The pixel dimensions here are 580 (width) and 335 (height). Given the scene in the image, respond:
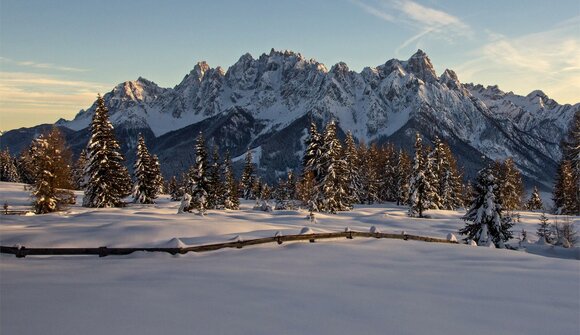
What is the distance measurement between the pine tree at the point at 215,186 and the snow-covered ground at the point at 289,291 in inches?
1436

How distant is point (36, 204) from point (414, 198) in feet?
130

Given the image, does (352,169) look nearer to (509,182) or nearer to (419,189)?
(419,189)

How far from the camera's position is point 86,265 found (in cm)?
1398

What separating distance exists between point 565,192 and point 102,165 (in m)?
65.7

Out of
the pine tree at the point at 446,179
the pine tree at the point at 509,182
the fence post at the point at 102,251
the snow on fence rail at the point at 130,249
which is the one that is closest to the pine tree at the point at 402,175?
the pine tree at the point at 446,179

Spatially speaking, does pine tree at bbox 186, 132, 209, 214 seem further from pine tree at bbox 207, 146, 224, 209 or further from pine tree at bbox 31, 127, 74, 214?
pine tree at bbox 31, 127, 74, 214

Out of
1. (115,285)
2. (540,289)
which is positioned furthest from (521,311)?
(115,285)

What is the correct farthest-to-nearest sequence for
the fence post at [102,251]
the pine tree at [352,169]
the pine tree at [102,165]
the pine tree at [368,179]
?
1. the pine tree at [368,179]
2. the pine tree at [352,169]
3. the pine tree at [102,165]
4. the fence post at [102,251]

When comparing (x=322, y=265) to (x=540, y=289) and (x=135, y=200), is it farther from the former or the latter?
(x=135, y=200)

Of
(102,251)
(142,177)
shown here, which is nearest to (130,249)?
(102,251)

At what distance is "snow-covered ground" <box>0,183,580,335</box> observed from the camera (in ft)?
26.5

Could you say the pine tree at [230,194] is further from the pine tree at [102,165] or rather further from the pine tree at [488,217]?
the pine tree at [488,217]

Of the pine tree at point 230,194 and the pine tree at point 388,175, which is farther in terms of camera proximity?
the pine tree at point 388,175

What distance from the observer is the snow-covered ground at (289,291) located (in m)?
8.09
